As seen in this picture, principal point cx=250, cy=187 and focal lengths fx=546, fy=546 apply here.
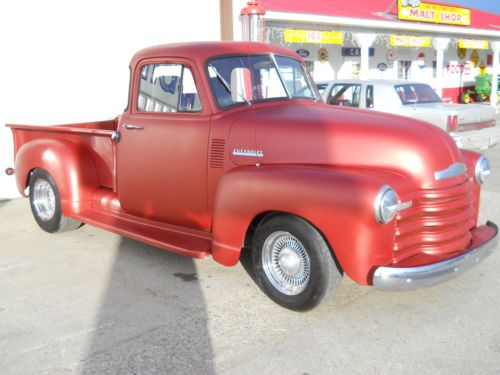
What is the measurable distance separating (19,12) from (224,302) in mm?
5971

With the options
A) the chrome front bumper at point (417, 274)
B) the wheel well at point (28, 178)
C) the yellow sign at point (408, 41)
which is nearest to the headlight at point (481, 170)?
the chrome front bumper at point (417, 274)

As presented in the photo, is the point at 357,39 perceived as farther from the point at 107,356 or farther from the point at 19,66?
the point at 107,356

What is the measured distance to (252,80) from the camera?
467cm

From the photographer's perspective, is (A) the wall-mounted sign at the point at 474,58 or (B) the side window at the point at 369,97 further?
(A) the wall-mounted sign at the point at 474,58

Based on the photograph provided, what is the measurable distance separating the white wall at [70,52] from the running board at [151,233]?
332 cm

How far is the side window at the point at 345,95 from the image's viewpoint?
10984 millimetres

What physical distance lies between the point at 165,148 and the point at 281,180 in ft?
4.55

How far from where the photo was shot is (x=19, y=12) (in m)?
7.93

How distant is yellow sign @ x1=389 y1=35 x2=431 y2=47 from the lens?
18.4 meters

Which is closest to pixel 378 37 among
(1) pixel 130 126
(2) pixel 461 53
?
(2) pixel 461 53

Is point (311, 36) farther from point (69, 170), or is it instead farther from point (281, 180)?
point (281, 180)

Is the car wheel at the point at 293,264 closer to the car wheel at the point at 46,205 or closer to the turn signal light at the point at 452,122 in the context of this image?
the car wheel at the point at 46,205

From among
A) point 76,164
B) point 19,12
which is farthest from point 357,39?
point 76,164

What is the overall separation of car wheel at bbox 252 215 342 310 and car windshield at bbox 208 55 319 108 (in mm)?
Result: 1191
